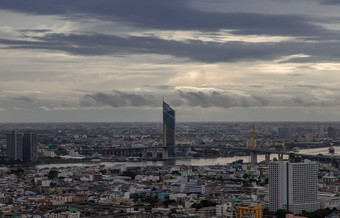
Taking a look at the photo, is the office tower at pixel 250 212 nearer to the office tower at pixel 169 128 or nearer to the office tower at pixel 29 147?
the office tower at pixel 29 147

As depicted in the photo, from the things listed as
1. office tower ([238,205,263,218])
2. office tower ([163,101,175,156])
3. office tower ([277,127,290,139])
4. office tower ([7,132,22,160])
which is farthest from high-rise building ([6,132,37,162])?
office tower ([277,127,290,139])

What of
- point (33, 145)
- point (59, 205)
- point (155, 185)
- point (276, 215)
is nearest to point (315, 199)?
point (276, 215)

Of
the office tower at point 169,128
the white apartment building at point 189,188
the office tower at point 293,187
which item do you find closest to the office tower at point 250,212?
the office tower at point 293,187

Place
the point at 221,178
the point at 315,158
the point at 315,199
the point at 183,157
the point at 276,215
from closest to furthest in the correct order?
the point at 276,215
the point at 315,199
the point at 221,178
the point at 315,158
the point at 183,157

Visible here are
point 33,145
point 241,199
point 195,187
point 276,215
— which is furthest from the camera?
point 33,145

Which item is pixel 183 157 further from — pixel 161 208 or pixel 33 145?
pixel 161 208

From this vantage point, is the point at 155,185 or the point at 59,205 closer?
the point at 59,205
